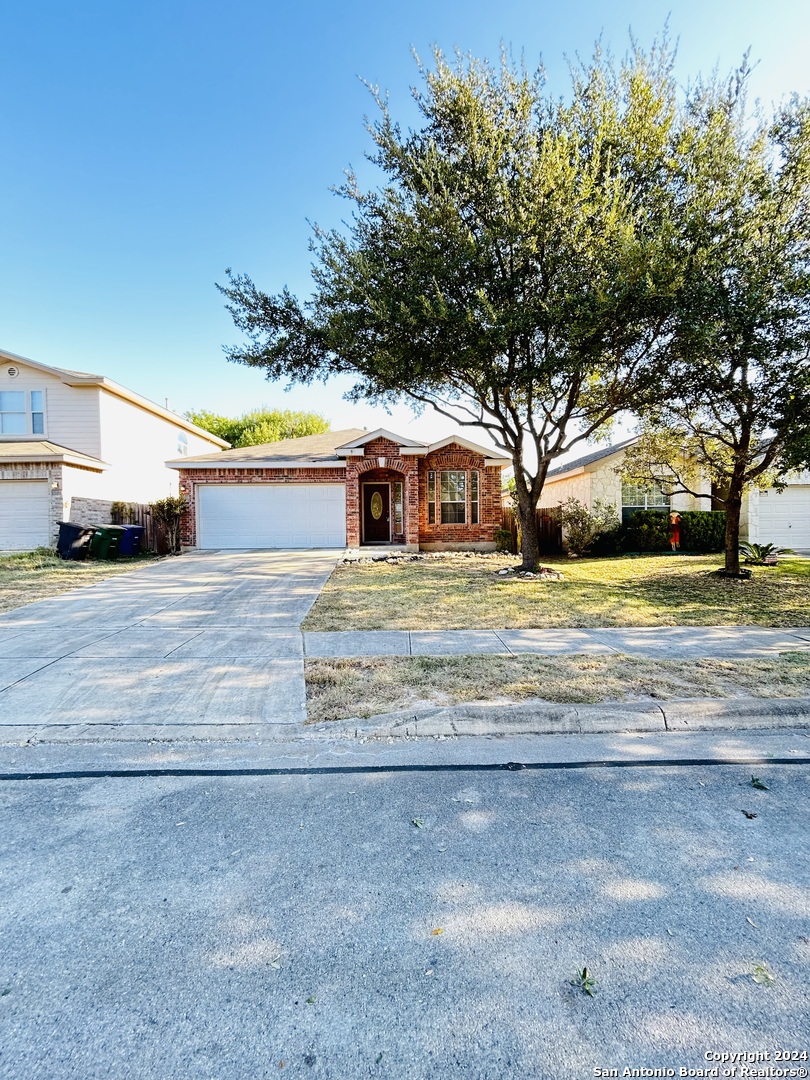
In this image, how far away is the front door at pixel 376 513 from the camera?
63.7 ft

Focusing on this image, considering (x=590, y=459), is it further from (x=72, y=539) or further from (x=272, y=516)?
(x=72, y=539)

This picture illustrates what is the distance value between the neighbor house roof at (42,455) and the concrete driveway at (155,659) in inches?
267

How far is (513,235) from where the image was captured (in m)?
9.27

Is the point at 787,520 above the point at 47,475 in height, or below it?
below

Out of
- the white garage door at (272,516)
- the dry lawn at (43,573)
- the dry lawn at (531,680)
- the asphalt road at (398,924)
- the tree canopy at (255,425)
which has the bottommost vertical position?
the asphalt road at (398,924)

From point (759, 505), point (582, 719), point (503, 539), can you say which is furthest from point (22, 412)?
point (759, 505)

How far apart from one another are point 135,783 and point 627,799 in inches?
115

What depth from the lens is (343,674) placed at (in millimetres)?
5133

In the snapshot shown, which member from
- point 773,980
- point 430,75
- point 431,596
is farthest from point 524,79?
point 773,980

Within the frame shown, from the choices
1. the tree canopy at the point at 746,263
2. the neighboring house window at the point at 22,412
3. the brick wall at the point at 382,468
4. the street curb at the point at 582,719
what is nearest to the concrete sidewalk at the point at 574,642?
the street curb at the point at 582,719

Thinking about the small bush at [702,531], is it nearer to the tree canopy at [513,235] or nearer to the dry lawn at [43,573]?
the tree canopy at [513,235]

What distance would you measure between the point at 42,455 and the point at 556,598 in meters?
14.4

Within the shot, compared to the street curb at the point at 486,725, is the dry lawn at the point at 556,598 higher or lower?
higher

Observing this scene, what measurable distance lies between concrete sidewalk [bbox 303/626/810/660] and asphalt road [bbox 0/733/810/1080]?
263 cm
